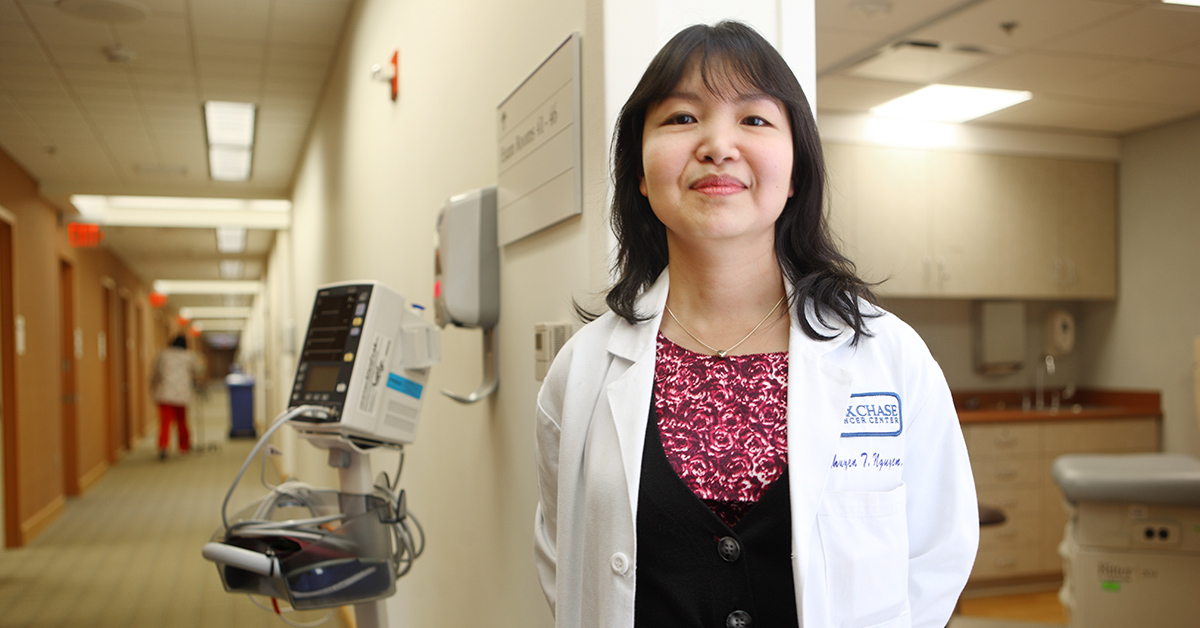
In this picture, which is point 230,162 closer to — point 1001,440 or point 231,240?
point 231,240

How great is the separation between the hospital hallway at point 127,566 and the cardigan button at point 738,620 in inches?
156

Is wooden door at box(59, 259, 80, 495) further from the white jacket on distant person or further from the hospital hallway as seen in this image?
the white jacket on distant person

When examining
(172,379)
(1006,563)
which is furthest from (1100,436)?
(172,379)

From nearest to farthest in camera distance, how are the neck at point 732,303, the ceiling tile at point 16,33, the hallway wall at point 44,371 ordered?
the neck at point 732,303 → the ceiling tile at point 16,33 → the hallway wall at point 44,371

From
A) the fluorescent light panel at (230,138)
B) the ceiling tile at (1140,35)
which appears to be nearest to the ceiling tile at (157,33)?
the fluorescent light panel at (230,138)

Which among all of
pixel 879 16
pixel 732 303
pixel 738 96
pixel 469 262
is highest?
pixel 879 16

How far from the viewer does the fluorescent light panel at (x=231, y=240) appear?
34.4ft

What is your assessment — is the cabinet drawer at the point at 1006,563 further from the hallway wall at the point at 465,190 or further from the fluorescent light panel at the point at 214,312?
the fluorescent light panel at the point at 214,312

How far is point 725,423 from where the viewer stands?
108cm

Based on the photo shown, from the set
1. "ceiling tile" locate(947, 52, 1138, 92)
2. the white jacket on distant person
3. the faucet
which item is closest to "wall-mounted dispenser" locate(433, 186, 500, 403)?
"ceiling tile" locate(947, 52, 1138, 92)

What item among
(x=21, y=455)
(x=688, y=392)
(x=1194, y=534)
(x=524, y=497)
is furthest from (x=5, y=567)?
(x=1194, y=534)

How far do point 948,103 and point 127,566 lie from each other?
579 centimetres

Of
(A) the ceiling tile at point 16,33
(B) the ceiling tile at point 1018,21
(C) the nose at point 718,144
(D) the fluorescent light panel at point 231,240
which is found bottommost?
(C) the nose at point 718,144

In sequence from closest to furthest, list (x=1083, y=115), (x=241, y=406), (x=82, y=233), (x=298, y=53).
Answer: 1. (x=298, y=53)
2. (x=1083, y=115)
3. (x=82, y=233)
4. (x=241, y=406)
